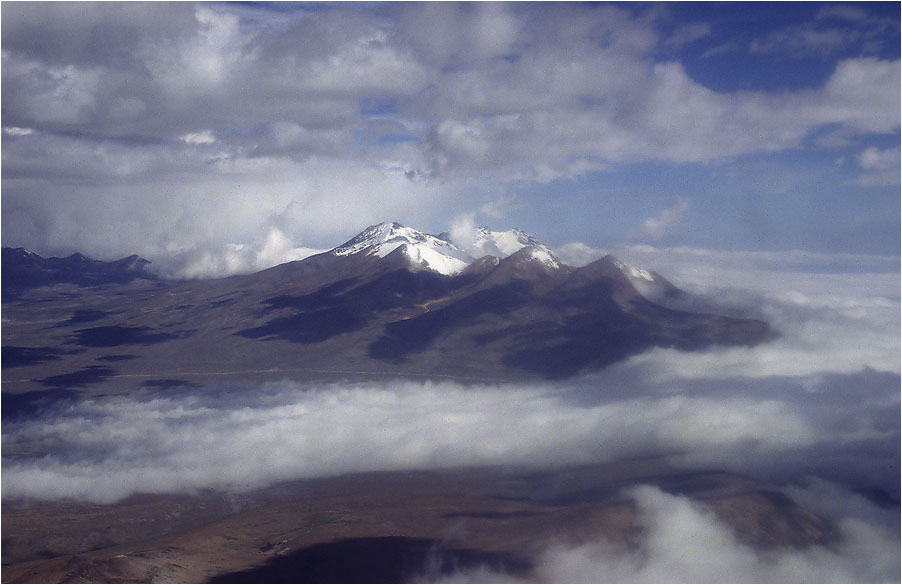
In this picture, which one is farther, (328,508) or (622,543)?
(328,508)

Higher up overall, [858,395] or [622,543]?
[858,395]

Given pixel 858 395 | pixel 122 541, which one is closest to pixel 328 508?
pixel 122 541

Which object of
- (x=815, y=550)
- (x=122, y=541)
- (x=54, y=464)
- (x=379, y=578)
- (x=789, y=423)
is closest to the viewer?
(x=379, y=578)

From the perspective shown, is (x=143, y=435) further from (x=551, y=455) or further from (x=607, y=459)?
(x=607, y=459)

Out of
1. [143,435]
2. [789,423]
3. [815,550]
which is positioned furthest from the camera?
[143,435]

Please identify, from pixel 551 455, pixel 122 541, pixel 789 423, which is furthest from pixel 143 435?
pixel 789 423

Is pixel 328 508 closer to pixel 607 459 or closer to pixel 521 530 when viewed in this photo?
pixel 521 530

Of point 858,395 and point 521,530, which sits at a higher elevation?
point 858,395

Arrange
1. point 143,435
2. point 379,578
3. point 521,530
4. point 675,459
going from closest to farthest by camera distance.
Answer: point 379,578 → point 521,530 → point 675,459 → point 143,435

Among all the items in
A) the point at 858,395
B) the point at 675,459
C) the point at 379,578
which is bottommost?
the point at 379,578
